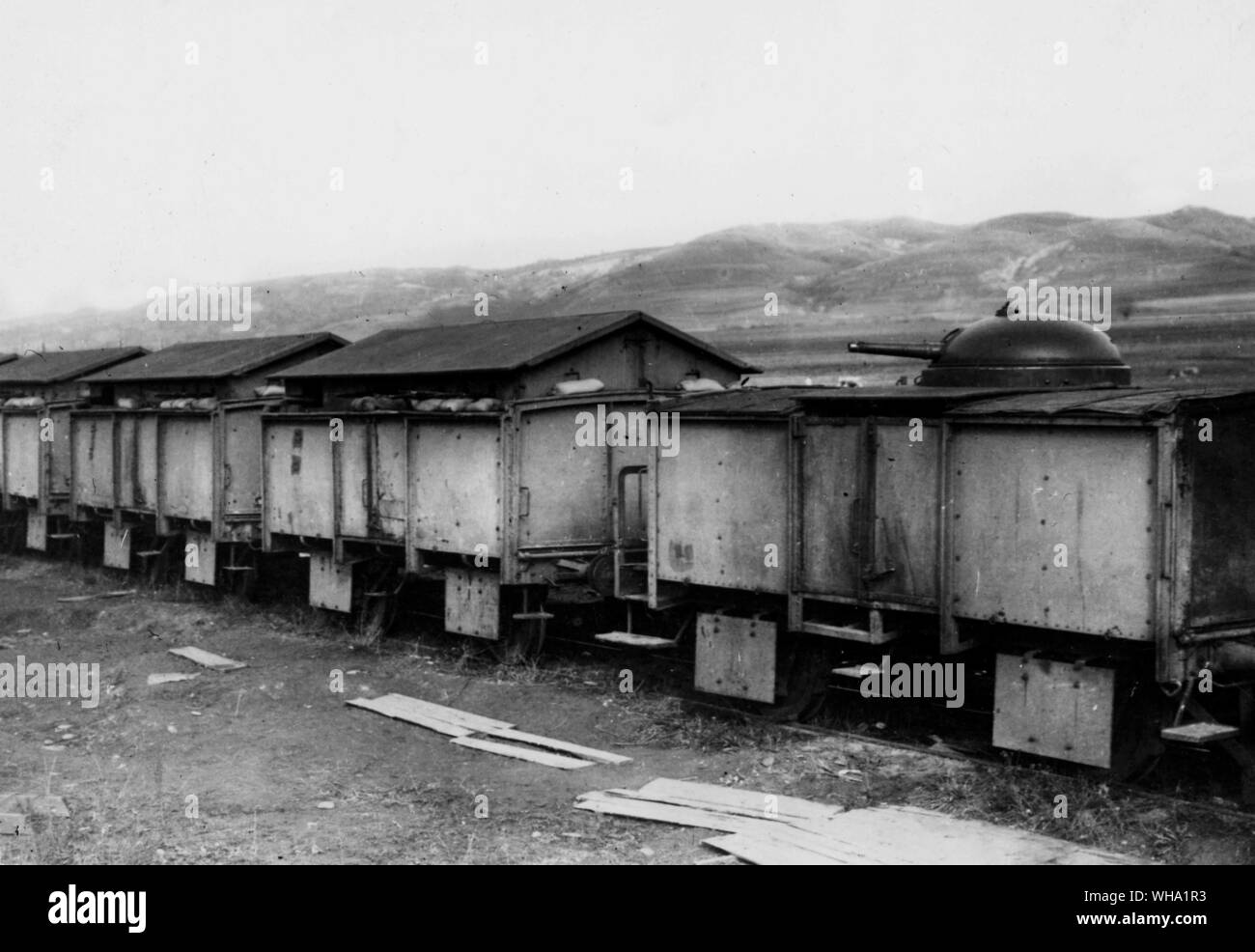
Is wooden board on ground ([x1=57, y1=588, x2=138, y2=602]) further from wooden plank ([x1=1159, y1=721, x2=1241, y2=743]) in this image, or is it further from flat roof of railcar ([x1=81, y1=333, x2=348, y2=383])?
wooden plank ([x1=1159, y1=721, x2=1241, y2=743])

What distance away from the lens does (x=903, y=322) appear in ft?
105

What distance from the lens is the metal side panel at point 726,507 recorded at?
10.1 metres

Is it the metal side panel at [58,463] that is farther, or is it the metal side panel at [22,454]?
the metal side panel at [22,454]

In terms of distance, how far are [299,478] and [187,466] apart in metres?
2.84

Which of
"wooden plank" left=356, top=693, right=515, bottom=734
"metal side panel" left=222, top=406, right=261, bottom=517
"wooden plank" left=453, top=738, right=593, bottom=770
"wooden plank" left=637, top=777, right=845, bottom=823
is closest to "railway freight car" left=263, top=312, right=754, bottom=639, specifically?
"metal side panel" left=222, top=406, right=261, bottom=517

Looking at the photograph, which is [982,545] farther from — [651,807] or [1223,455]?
[651,807]

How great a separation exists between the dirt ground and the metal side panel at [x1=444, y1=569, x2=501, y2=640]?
0.36 meters

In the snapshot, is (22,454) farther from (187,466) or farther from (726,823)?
(726,823)

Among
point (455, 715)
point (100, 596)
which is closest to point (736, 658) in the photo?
point (455, 715)

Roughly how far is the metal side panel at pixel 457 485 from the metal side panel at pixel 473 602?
0.33 metres

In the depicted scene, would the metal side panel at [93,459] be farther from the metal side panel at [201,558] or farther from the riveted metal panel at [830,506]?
the riveted metal panel at [830,506]

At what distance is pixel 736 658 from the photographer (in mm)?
10469

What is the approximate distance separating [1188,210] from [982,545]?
30.7m

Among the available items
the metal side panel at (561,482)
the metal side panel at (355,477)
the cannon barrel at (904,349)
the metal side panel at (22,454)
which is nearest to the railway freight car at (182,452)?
the metal side panel at (22,454)
